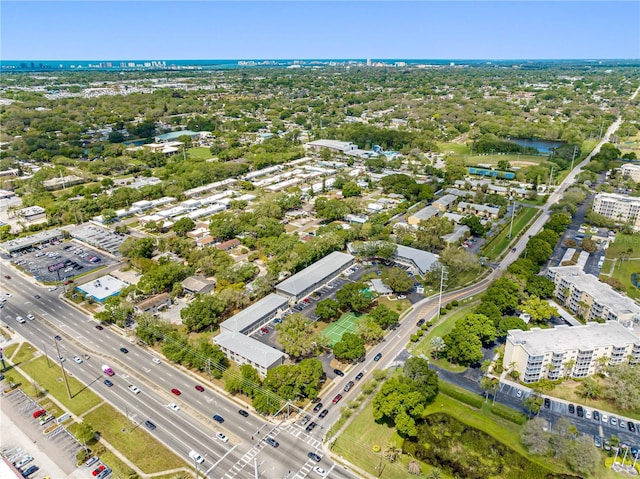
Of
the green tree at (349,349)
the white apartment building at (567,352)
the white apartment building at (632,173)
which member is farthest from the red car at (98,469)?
the white apartment building at (632,173)

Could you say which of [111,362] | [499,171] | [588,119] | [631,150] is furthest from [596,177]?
[111,362]

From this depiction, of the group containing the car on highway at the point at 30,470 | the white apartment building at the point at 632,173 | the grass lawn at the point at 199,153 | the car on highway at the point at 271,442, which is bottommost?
the car on highway at the point at 30,470

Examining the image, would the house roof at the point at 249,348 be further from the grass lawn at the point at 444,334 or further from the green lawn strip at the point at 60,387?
the grass lawn at the point at 444,334

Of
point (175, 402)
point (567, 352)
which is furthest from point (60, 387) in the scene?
point (567, 352)

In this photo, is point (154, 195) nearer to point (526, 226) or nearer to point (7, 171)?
point (7, 171)

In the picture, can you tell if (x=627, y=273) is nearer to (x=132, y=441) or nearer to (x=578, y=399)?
(x=578, y=399)

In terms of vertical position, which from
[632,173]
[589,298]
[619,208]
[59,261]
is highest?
[632,173]
